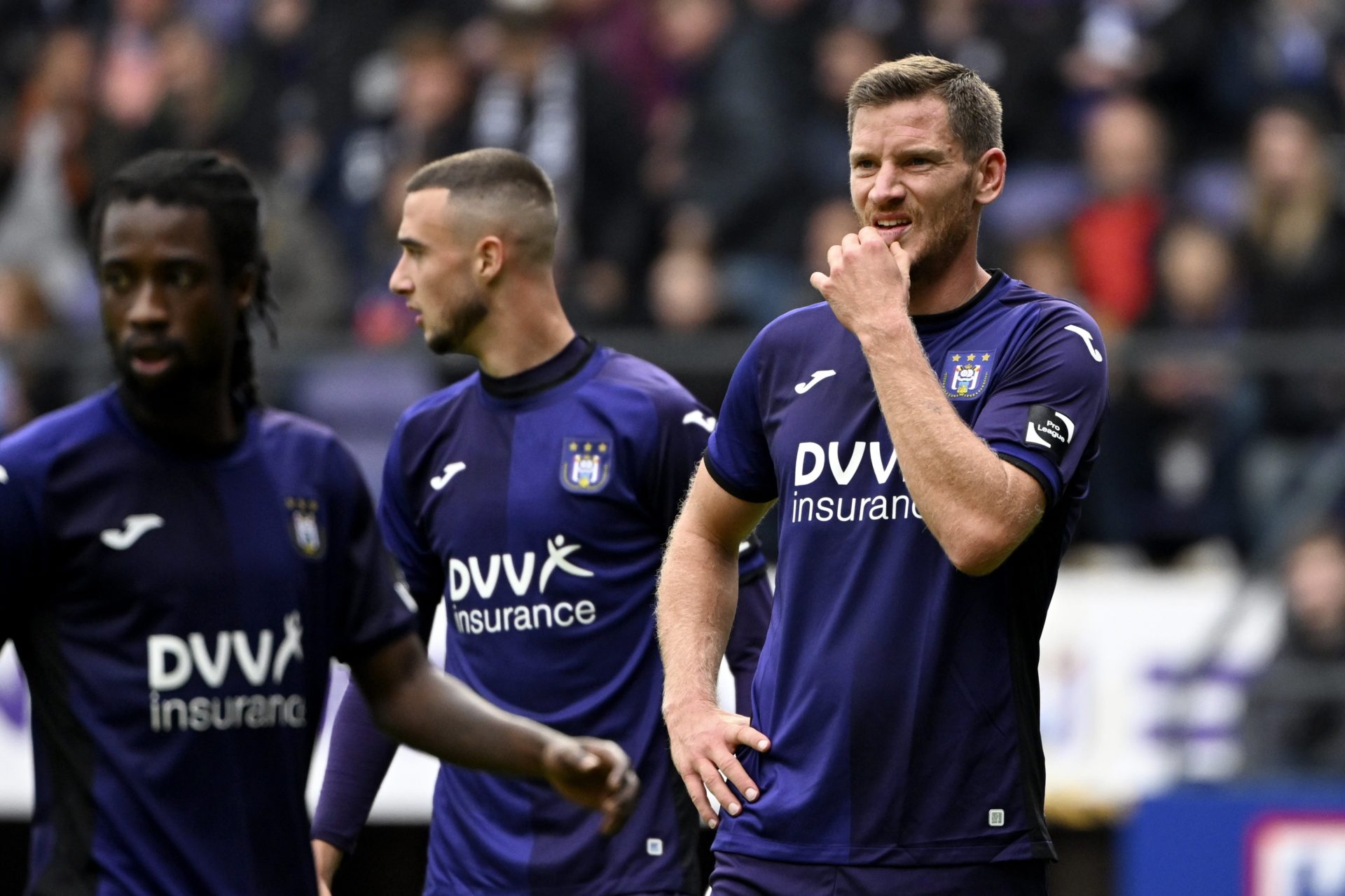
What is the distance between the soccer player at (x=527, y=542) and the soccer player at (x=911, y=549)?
2.81 ft

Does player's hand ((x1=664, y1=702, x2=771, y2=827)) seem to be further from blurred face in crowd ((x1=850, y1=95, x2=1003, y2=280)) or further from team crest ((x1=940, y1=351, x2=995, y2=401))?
blurred face in crowd ((x1=850, y1=95, x2=1003, y2=280))

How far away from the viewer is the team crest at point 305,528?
4043 mm

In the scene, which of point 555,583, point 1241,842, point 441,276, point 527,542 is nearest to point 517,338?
point 441,276

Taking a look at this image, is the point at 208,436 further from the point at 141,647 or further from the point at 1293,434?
the point at 1293,434

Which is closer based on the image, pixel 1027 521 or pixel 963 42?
pixel 1027 521

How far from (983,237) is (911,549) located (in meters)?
6.69

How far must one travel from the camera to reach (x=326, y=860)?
18.1ft

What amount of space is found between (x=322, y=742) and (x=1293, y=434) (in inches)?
185

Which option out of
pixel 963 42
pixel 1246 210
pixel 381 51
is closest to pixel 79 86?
pixel 381 51

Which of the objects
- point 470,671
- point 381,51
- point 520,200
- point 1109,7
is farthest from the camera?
point 381,51

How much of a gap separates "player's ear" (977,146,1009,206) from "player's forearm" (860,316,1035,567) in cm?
58

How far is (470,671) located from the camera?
559 centimetres

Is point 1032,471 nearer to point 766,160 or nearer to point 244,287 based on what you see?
point 244,287

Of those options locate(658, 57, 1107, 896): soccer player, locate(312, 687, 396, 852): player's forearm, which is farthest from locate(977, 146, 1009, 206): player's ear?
locate(312, 687, 396, 852): player's forearm
